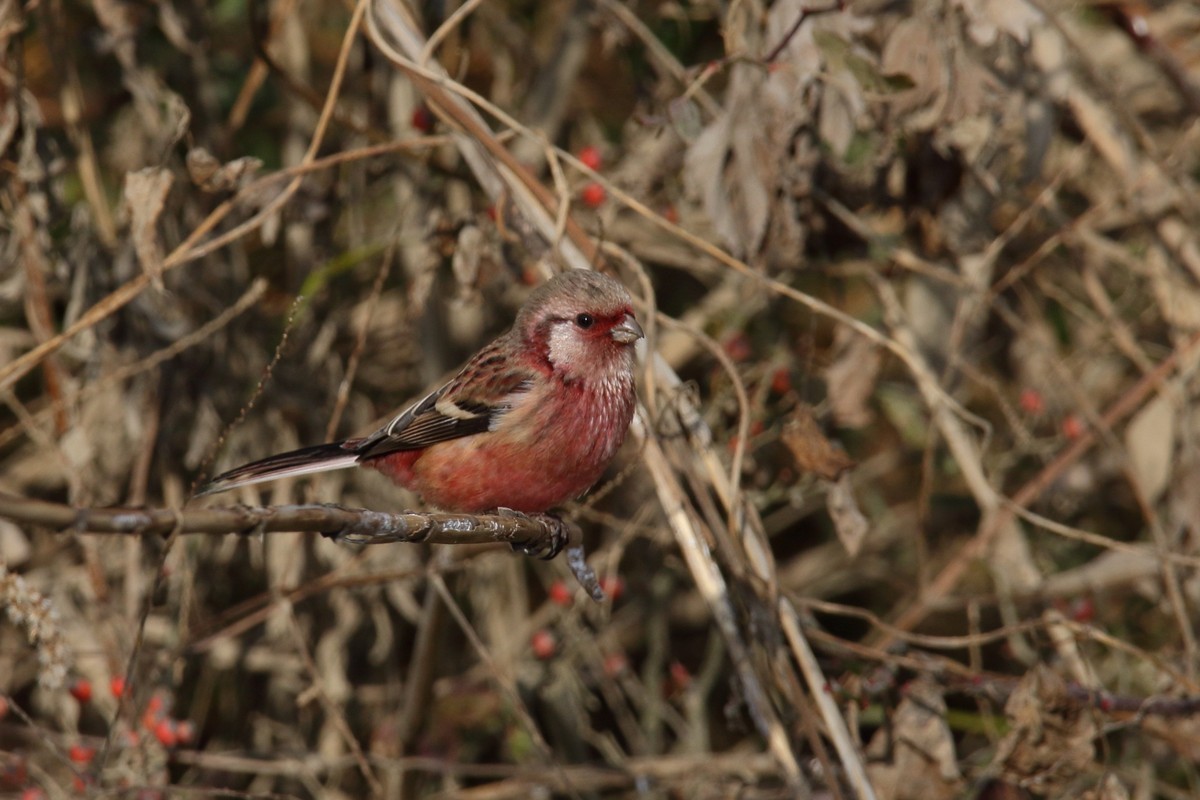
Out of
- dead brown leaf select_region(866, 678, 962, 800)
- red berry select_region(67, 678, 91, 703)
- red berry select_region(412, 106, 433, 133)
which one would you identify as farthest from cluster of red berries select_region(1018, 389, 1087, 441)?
red berry select_region(67, 678, 91, 703)

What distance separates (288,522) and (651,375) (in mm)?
2120

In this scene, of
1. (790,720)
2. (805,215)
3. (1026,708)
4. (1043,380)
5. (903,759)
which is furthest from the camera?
(1043,380)

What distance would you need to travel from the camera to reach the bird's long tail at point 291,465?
3.98m

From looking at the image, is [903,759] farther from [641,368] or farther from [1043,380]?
[1043,380]

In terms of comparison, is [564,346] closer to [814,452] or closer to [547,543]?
[547,543]

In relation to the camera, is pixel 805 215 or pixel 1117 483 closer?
pixel 805 215

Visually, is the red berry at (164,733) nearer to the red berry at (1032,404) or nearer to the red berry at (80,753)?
the red berry at (80,753)

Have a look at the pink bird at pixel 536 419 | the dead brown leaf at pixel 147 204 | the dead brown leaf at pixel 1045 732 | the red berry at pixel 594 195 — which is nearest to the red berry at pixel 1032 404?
the dead brown leaf at pixel 1045 732

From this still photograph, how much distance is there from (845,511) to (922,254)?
Result: 1.94 m

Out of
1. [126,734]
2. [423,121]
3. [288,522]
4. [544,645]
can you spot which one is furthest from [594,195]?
[288,522]

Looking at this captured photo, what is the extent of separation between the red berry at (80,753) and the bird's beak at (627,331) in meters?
2.47

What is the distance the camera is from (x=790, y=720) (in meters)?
4.63

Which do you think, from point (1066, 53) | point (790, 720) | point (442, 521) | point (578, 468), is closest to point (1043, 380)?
point (1066, 53)

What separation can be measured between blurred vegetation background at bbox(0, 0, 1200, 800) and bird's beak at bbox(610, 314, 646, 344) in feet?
0.70
